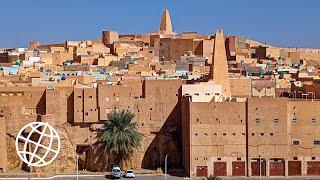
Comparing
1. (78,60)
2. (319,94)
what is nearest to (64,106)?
(319,94)

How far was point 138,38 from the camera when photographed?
2613 inches

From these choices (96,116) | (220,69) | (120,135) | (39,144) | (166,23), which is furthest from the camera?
(166,23)

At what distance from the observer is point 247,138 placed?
32938 millimetres

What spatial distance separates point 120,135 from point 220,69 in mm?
6515

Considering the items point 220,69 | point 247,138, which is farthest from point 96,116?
point 247,138

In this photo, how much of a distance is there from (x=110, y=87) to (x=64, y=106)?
7.78 feet

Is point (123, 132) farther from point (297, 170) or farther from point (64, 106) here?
point (297, 170)

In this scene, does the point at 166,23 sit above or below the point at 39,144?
above

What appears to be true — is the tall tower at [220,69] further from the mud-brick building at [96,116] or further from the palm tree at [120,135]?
the palm tree at [120,135]

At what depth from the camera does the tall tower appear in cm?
3719

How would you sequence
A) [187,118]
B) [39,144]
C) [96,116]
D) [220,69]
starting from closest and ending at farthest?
[39,144]
[187,118]
[96,116]
[220,69]

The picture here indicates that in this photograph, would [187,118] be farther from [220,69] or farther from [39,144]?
[39,144]

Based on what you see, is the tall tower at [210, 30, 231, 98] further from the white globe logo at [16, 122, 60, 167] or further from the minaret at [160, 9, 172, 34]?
the minaret at [160, 9, 172, 34]

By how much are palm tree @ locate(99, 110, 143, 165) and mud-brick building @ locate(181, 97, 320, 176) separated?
2.88 metres
